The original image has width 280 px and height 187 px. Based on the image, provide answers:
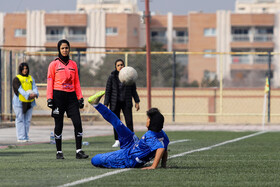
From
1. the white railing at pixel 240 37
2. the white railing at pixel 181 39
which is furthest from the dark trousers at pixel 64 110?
the white railing at pixel 181 39

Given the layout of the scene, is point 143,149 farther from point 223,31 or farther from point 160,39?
point 160,39

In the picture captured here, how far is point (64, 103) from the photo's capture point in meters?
11.6

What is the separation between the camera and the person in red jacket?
11539 millimetres

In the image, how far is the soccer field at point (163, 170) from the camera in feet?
27.0

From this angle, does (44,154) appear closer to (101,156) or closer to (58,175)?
(101,156)

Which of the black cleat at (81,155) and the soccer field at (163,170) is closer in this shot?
the soccer field at (163,170)

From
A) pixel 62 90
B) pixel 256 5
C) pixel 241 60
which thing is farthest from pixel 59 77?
pixel 256 5

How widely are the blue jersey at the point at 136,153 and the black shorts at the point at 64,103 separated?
193cm

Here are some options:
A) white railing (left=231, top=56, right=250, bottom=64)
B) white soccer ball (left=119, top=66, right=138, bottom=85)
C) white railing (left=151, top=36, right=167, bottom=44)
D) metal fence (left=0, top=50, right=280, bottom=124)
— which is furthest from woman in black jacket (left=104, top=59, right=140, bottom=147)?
white railing (left=151, top=36, right=167, bottom=44)

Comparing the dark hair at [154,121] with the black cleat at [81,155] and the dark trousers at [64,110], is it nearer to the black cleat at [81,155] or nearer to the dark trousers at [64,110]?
the black cleat at [81,155]

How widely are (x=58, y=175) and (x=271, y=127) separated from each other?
17.1m

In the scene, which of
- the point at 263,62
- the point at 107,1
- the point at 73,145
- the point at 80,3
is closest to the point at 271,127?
the point at 73,145

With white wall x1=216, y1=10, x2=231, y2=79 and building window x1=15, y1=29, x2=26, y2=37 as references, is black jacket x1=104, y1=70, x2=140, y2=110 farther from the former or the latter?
building window x1=15, y1=29, x2=26, y2=37

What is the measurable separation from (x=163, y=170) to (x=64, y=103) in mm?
2868
